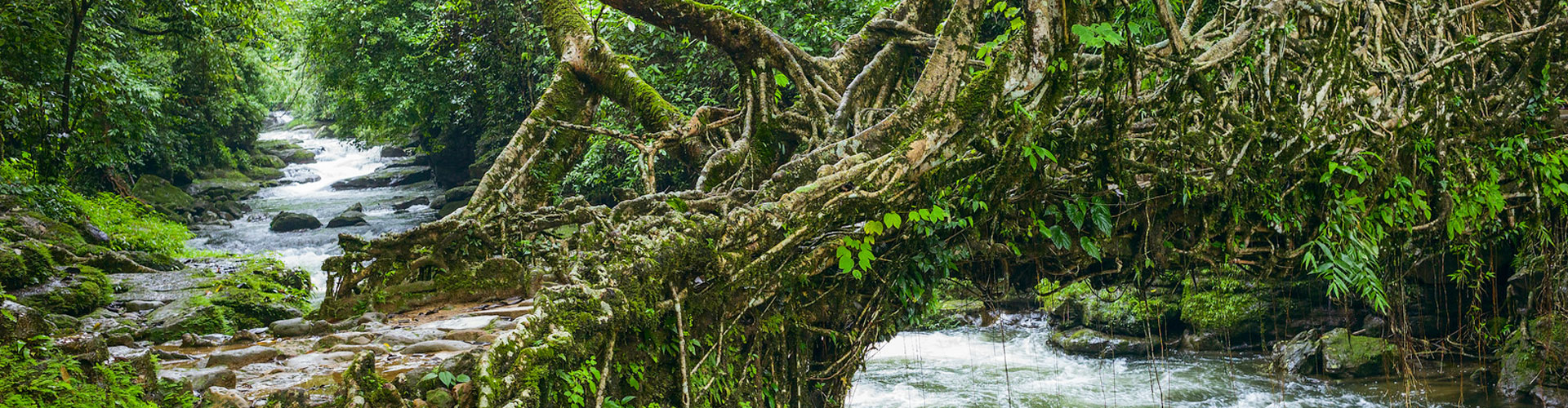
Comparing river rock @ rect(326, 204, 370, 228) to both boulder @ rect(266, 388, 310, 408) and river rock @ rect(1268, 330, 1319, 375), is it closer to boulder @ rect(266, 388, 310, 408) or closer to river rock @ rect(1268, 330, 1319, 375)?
boulder @ rect(266, 388, 310, 408)

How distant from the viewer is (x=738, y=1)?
30.8 ft

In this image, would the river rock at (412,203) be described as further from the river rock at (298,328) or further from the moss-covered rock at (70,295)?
the river rock at (298,328)

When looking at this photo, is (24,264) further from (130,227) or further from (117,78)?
(117,78)

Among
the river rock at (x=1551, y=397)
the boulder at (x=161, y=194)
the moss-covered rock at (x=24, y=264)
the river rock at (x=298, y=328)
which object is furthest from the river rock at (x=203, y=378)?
the boulder at (x=161, y=194)

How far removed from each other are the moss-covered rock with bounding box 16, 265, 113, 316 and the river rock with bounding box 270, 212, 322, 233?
463 inches

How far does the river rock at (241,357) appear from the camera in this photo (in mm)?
4375

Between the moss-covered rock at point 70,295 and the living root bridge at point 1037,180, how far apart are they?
2141 millimetres

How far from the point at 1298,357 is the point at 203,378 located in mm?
9727

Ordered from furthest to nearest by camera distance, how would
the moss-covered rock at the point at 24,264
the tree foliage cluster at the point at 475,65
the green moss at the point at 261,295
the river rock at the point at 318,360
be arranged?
the tree foliage cluster at the point at 475,65 < the moss-covered rock at the point at 24,264 < the green moss at the point at 261,295 < the river rock at the point at 318,360

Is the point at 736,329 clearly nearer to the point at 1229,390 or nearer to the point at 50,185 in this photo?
the point at 1229,390

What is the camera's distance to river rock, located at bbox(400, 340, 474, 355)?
14.9 feet

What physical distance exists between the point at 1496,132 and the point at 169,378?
7.19 m

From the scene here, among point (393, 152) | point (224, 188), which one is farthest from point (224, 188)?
point (393, 152)

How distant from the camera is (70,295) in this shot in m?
6.29
